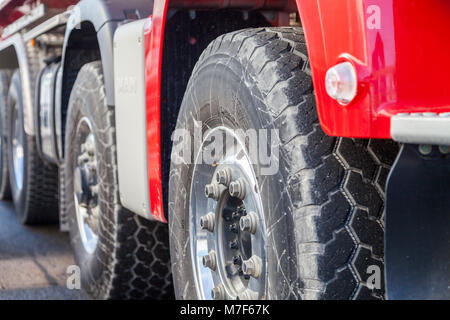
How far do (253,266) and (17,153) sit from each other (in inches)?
170

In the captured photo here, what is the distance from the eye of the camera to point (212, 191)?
208 centimetres

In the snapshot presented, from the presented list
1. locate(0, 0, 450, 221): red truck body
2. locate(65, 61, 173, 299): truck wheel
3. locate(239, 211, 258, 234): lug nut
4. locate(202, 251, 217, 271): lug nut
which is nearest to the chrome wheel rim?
locate(65, 61, 173, 299): truck wheel

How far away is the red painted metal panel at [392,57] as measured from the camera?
1.44 m

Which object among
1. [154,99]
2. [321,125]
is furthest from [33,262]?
[321,125]

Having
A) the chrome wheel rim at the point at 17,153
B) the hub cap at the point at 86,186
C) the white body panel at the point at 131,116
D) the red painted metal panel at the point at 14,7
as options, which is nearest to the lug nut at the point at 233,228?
the white body panel at the point at 131,116

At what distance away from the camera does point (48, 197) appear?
17.0 ft

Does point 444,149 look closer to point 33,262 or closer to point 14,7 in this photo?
point 33,262

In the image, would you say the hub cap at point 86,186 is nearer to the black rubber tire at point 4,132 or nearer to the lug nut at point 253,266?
the lug nut at point 253,266

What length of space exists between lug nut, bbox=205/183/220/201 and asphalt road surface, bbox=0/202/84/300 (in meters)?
1.73

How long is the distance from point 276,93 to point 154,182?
0.97 m
